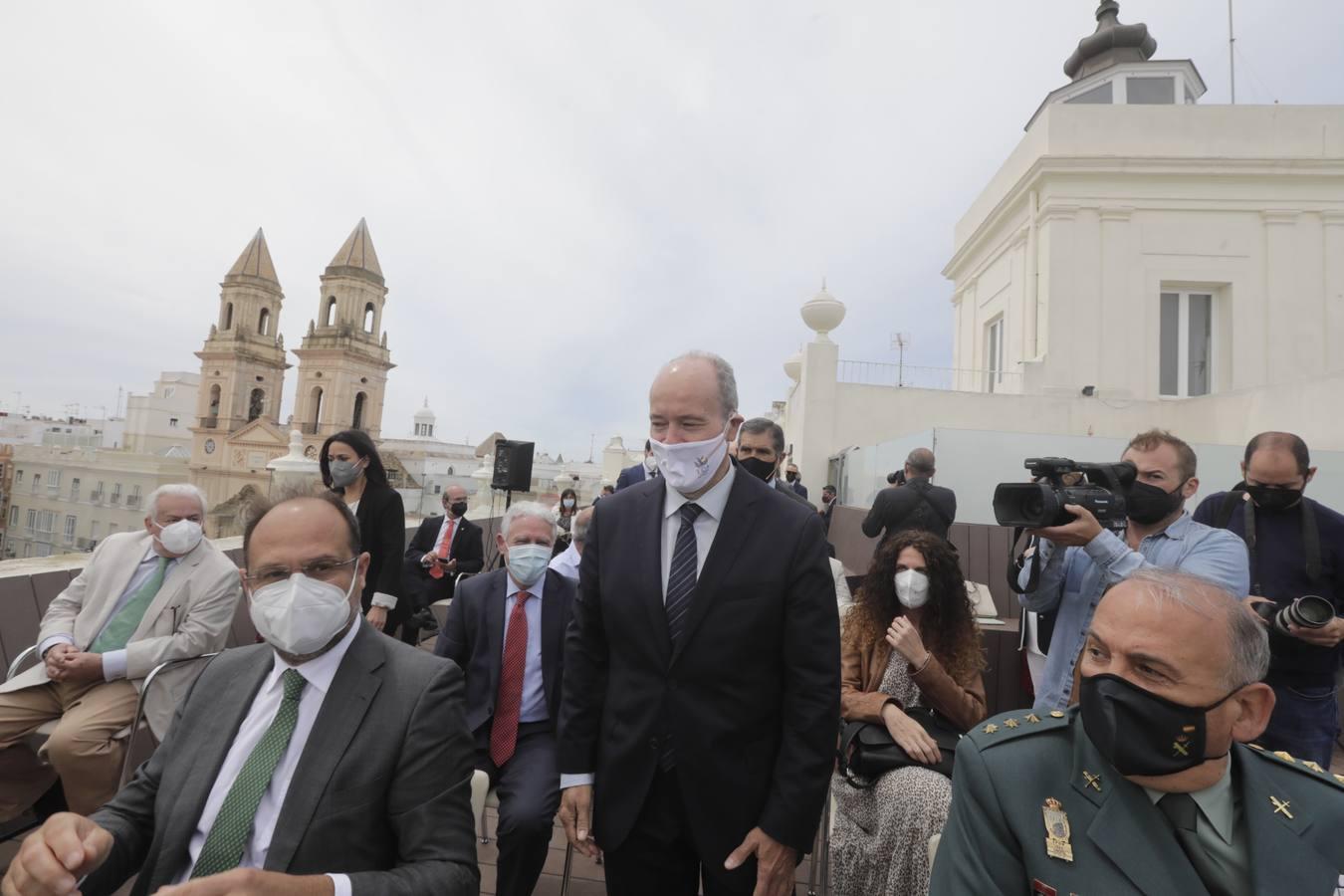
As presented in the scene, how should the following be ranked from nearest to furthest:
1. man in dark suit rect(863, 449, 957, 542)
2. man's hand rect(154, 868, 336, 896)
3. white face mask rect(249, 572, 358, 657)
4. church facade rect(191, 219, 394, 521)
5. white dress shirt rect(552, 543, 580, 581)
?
man's hand rect(154, 868, 336, 896) < white face mask rect(249, 572, 358, 657) < white dress shirt rect(552, 543, 580, 581) < man in dark suit rect(863, 449, 957, 542) < church facade rect(191, 219, 394, 521)

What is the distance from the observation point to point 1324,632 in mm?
2473

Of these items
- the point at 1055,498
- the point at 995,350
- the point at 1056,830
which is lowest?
the point at 1056,830

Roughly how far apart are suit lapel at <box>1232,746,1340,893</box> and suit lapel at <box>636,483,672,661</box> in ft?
4.20

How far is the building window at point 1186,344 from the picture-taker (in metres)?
12.8

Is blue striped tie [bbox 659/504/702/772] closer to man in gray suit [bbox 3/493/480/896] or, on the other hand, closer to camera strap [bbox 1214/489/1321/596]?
man in gray suit [bbox 3/493/480/896]

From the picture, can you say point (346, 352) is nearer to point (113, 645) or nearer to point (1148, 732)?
point (113, 645)

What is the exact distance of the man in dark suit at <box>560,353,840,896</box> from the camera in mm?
1760

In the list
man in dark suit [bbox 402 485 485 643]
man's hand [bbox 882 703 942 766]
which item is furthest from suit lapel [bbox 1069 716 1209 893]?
man in dark suit [bbox 402 485 485 643]

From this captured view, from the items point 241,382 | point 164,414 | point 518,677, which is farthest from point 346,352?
point 518,677

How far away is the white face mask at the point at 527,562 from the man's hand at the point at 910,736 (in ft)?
5.33

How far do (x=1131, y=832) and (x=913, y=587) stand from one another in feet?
5.24

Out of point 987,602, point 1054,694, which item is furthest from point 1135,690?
point 987,602

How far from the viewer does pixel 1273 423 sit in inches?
377

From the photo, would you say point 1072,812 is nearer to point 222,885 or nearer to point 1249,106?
point 222,885
